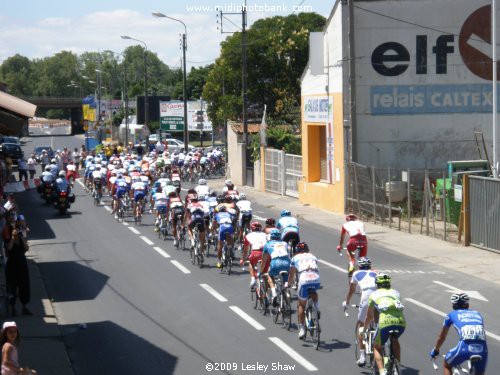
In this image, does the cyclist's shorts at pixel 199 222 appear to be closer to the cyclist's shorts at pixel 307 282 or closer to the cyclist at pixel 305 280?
the cyclist at pixel 305 280

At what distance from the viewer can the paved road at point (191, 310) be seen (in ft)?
45.0

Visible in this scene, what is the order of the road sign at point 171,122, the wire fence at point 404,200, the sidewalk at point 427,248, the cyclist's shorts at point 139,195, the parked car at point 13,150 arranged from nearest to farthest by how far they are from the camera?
the sidewalk at point 427,248 → the wire fence at point 404,200 → the cyclist's shorts at point 139,195 → the parked car at point 13,150 → the road sign at point 171,122

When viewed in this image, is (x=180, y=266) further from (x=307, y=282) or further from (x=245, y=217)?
(x=307, y=282)

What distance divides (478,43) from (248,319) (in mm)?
22334

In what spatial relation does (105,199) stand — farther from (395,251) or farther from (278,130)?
(395,251)

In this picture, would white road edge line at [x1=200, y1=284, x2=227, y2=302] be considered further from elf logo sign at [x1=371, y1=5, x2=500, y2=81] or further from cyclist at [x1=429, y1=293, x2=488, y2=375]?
elf logo sign at [x1=371, y1=5, x2=500, y2=81]

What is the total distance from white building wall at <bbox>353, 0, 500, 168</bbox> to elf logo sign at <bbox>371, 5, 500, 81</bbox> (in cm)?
4

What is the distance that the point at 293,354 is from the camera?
45.2 feet

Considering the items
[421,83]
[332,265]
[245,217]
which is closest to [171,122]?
[421,83]

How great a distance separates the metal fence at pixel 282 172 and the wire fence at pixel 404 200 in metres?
7.42

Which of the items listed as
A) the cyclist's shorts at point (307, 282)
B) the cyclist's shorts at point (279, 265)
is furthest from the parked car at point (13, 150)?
the cyclist's shorts at point (307, 282)

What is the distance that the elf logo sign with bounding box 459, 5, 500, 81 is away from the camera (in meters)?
35.4

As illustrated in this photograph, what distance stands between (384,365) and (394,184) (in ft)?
64.5

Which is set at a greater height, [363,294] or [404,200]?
[363,294]
